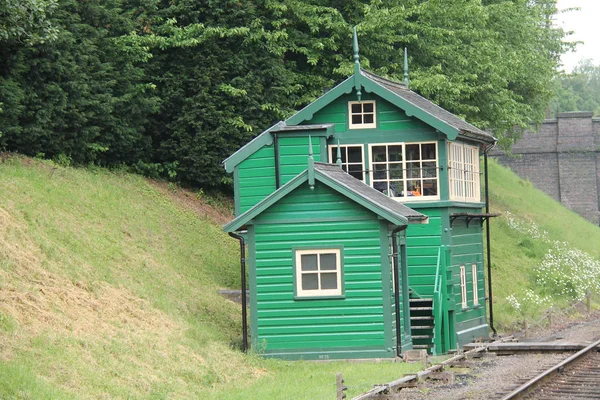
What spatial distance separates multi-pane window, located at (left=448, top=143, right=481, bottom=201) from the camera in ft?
89.9

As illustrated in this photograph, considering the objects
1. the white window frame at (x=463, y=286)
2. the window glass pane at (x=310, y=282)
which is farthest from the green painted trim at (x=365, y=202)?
the white window frame at (x=463, y=286)

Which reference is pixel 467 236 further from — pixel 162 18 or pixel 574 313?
pixel 162 18

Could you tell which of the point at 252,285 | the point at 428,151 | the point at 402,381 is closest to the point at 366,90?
the point at 428,151

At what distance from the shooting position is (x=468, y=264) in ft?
94.8

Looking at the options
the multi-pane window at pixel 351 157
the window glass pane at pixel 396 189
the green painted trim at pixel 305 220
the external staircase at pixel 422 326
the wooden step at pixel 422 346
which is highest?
the multi-pane window at pixel 351 157

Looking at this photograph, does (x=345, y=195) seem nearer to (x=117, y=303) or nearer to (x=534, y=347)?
(x=117, y=303)

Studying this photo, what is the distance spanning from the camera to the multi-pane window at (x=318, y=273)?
72.5 feet

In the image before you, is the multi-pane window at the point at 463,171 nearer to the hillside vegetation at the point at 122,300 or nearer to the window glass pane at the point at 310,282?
the hillside vegetation at the point at 122,300

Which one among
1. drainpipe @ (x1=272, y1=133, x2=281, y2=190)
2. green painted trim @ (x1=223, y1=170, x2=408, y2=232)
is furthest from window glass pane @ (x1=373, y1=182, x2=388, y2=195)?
green painted trim @ (x1=223, y1=170, x2=408, y2=232)

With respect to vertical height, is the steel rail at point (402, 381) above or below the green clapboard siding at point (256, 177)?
below

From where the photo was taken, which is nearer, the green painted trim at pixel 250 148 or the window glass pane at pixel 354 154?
the green painted trim at pixel 250 148

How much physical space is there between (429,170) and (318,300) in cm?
627

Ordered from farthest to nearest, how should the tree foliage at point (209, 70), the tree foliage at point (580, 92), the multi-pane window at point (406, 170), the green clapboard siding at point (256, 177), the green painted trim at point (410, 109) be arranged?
the tree foliage at point (580, 92) < the tree foliage at point (209, 70) < the multi-pane window at point (406, 170) < the green clapboard siding at point (256, 177) < the green painted trim at point (410, 109)

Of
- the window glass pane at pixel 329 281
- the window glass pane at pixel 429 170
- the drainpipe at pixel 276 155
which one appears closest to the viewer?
the window glass pane at pixel 329 281
